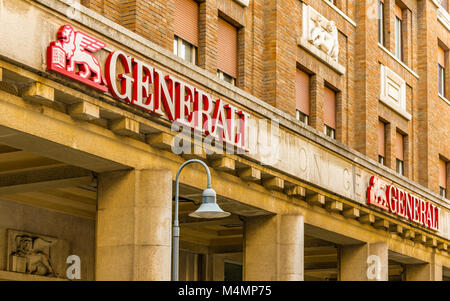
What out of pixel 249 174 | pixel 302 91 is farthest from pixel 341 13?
pixel 249 174

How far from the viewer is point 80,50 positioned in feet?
56.3

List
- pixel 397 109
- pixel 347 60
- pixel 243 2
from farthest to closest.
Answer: pixel 397 109
pixel 347 60
pixel 243 2

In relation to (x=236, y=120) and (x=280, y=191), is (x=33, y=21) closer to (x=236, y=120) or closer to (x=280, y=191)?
(x=236, y=120)

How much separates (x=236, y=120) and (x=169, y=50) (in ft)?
7.22

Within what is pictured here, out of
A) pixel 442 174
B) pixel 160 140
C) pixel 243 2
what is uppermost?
pixel 243 2

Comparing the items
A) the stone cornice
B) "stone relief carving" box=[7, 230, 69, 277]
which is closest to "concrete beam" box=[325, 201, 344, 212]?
the stone cornice

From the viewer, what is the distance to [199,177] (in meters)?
21.3

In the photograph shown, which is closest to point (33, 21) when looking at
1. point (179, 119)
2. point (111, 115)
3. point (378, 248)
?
point (111, 115)

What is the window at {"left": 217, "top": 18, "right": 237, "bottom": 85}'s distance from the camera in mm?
24594

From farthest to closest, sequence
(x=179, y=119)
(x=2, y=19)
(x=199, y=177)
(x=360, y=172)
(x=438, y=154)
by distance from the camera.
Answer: (x=438, y=154) < (x=360, y=172) < (x=199, y=177) < (x=179, y=119) < (x=2, y=19)

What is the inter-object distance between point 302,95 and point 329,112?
7.27ft

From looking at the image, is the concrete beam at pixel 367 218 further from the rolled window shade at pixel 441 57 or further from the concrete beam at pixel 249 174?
the rolled window shade at pixel 441 57

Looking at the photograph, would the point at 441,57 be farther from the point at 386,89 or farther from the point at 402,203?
the point at 402,203

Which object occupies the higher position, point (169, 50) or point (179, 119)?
point (169, 50)
